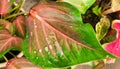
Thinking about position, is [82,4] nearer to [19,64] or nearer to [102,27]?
[102,27]

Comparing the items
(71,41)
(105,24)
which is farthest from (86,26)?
(105,24)

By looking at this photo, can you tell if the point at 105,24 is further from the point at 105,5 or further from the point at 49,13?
the point at 49,13

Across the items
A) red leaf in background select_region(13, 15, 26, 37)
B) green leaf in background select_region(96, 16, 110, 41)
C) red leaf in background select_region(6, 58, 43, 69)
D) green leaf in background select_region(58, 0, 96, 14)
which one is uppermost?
green leaf in background select_region(58, 0, 96, 14)

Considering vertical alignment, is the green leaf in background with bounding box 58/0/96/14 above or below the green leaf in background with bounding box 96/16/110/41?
above

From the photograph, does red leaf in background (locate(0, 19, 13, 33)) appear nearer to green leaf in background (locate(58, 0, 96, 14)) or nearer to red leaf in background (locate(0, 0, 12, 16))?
red leaf in background (locate(0, 0, 12, 16))

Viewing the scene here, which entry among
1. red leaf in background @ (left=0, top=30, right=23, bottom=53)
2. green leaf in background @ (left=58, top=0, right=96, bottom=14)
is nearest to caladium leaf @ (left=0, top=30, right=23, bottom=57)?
red leaf in background @ (left=0, top=30, right=23, bottom=53)
